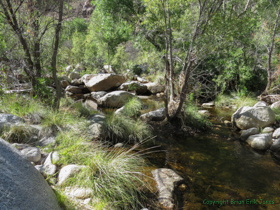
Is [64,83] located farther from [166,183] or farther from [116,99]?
[166,183]

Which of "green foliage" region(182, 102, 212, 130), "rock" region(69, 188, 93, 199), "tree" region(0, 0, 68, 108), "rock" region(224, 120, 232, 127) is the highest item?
"tree" region(0, 0, 68, 108)

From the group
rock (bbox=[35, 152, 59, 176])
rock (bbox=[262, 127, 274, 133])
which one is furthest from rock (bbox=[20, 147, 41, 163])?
rock (bbox=[262, 127, 274, 133])

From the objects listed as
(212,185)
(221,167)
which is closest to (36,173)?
(212,185)

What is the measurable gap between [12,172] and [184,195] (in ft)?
8.42

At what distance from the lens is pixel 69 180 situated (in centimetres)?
257

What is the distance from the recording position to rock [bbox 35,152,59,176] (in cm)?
268

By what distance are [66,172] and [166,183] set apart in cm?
170

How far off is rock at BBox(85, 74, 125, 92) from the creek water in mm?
8151

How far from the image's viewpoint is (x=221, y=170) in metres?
3.98

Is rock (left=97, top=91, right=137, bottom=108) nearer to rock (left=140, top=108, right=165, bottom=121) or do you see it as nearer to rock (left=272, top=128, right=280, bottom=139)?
rock (left=140, top=108, right=165, bottom=121)

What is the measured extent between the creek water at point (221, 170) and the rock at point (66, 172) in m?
1.69

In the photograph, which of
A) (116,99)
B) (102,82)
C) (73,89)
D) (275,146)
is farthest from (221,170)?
(73,89)

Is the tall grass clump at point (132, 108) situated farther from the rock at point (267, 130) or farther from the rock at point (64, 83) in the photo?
the rock at point (64, 83)

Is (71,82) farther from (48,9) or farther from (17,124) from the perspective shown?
(17,124)
